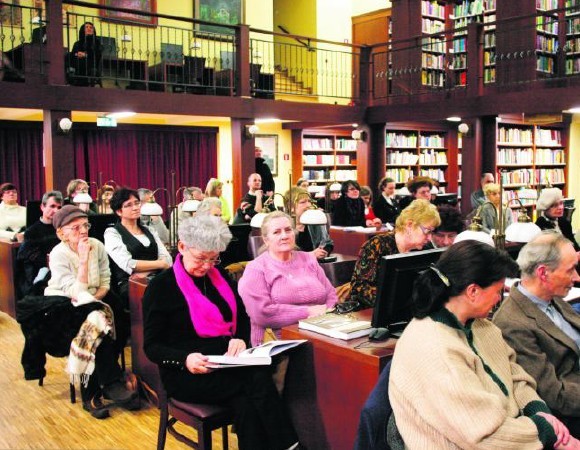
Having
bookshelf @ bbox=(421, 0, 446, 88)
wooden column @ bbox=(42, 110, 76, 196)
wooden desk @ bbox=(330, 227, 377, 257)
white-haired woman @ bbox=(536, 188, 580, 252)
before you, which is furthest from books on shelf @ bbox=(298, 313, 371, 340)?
bookshelf @ bbox=(421, 0, 446, 88)

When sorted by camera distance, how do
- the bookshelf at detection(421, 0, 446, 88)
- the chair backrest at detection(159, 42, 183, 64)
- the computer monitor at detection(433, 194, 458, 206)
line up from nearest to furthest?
the computer monitor at detection(433, 194, 458, 206), the chair backrest at detection(159, 42, 183, 64), the bookshelf at detection(421, 0, 446, 88)

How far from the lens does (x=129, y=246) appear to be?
504 centimetres

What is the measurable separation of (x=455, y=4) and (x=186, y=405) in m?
11.4

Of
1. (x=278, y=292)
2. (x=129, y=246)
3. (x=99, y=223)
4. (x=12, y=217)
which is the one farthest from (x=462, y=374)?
(x=12, y=217)

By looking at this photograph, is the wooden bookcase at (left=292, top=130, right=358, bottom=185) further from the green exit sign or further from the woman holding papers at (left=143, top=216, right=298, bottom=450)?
the woman holding papers at (left=143, top=216, right=298, bottom=450)

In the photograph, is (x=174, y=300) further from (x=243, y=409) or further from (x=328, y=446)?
(x=328, y=446)

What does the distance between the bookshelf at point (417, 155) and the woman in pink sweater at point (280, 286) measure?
938 cm

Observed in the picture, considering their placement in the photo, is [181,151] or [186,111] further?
[181,151]

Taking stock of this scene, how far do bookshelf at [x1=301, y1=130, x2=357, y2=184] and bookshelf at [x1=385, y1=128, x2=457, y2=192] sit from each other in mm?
1032

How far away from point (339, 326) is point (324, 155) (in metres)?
11.1

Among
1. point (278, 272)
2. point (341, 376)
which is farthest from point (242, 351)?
point (278, 272)

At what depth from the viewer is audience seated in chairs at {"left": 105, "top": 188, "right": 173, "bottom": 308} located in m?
4.98

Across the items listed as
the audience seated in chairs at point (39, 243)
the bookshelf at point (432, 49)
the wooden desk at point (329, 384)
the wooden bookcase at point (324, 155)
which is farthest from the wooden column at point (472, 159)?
the wooden desk at point (329, 384)

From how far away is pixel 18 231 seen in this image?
7.37 meters
